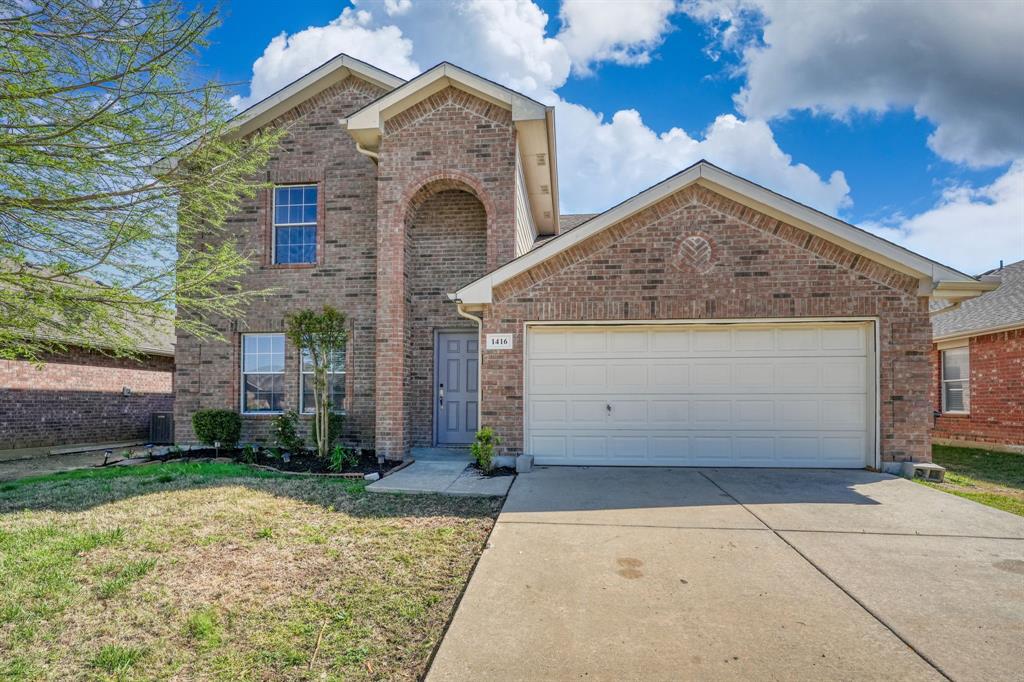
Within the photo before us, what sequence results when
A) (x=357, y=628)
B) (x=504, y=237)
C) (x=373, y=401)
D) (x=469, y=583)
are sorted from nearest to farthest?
(x=357, y=628)
(x=469, y=583)
(x=504, y=237)
(x=373, y=401)

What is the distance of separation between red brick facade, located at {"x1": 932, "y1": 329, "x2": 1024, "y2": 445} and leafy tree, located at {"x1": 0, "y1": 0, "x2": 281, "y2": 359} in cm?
1630

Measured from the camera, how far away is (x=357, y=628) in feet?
11.4

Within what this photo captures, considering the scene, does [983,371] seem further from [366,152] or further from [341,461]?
[366,152]

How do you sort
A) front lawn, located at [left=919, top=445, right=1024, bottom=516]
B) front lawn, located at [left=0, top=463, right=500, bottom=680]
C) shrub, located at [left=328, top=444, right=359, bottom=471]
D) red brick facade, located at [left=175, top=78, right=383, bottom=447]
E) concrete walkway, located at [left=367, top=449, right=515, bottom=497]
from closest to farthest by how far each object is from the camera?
1. front lawn, located at [left=0, top=463, right=500, bottom=680]
2. front lawn, located at [left=919, top=445, right=1024, bottom=516]
3. concrete walkway, located at [left=367, top=449, right=515, bottom=497]
4. shrub, located at [left=328, top=444, right=359, bottom=471]
5. red brick facade, located at [left=175, top=78, right=383, bottom=447]

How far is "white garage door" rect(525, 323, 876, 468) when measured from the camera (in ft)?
27.8

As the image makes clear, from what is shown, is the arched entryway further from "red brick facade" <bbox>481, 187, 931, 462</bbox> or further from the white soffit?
the white soffit

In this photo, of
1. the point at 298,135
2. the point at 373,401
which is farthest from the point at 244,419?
the point at 298,135

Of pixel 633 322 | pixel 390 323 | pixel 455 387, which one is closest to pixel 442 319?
pixel 390 323

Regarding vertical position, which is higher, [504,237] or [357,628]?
[504,237]

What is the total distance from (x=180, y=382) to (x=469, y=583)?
993cm

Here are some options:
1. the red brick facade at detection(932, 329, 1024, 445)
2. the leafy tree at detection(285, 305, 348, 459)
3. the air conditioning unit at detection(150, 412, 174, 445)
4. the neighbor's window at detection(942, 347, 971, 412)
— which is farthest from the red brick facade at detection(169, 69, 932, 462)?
the neighbor's window at detection(942, 347, 971, 412)

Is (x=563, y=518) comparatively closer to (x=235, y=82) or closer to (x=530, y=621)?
(x=530, y=621)

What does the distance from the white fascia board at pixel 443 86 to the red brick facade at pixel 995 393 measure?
12257 millimetres

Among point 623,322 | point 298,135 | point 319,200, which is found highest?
point 298,135
